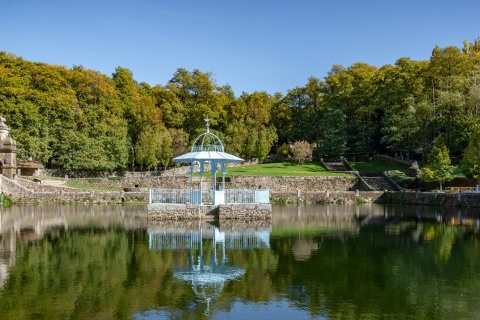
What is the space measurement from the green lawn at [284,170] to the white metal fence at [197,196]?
72.1ft

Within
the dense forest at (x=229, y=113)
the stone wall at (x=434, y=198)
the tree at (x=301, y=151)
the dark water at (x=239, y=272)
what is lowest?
the dark water at (x=239, y=272)

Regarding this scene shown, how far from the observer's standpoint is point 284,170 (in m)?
55.7

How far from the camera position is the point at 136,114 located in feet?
201

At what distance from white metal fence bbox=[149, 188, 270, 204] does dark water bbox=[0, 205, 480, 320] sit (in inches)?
185

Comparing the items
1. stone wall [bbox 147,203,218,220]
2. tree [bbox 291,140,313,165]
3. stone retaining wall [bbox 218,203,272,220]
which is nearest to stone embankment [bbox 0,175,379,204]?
tree [bbox 291,140,313,165]

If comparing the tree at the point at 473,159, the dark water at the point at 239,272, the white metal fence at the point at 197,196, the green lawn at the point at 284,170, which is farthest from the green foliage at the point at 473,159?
the white metal fence at the point at 197,196

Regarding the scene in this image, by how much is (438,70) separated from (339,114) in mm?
13641

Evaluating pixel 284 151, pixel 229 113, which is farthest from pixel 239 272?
pixel 229 113

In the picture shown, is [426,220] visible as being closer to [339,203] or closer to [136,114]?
[339,203]

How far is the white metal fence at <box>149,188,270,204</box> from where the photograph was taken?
27359mm

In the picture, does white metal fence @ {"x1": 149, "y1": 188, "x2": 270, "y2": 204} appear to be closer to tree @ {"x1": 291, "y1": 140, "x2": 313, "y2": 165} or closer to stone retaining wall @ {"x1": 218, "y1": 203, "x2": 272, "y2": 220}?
stone retaining wall @ {"x1": 218, "y1": 203, "x2": 272, "y2": 220}

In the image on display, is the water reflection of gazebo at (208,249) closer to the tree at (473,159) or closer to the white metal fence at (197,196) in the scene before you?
the white metal fence at (197,196)

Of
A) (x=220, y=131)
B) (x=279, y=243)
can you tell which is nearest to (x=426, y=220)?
(x=279, y=243)

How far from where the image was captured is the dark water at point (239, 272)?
933 cm
